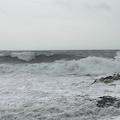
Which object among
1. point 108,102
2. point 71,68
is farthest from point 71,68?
point 108,102

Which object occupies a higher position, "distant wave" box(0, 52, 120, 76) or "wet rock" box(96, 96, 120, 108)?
"distant wave" box(0, 52, 120, 76)

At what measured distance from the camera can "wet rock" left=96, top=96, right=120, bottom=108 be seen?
5223 mm

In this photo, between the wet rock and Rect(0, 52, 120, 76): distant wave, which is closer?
the wet rock

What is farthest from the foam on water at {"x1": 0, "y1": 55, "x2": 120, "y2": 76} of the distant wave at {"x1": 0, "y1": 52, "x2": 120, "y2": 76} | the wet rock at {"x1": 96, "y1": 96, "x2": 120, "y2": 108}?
the wet rock at {"x1": 96, "y1": 96, "x2": 120, "y2": 108}

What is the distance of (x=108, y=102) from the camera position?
5453 mm

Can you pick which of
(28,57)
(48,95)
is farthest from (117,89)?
(28,57)

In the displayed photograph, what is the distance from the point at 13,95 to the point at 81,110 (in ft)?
7.57

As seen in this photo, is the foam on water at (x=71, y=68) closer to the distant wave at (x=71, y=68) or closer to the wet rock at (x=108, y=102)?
the distant wave at (x=71, y=68)

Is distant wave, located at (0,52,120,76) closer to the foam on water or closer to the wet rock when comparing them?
the foam on water

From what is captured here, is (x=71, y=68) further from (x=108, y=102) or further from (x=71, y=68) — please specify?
(x=108, y=102)

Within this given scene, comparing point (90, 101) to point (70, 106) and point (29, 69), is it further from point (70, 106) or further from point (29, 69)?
point (29, 69)

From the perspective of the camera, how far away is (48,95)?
639cm

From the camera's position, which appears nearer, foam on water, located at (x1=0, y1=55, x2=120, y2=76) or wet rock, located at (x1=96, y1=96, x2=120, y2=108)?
wet rock, located at (x1=96, y1=96, x2=120, y2=108)

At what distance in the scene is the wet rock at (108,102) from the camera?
5223mm
